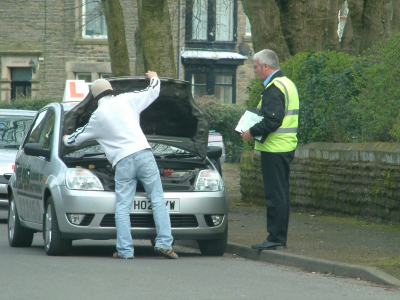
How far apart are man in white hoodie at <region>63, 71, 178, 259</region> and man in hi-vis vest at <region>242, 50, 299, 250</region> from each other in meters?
1.09

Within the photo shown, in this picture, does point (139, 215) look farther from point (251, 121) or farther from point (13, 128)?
point (13, 128)

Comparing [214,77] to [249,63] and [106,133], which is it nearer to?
[249,63]

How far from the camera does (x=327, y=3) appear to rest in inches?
607

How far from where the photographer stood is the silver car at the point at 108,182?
7.65 metres

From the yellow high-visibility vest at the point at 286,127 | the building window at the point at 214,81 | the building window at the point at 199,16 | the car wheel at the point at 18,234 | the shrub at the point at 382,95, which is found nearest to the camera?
the yellow high-visibility vest at the point at 286,127

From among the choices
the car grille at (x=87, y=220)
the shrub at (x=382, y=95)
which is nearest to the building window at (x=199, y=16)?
the shrub at (x=382, y=95)

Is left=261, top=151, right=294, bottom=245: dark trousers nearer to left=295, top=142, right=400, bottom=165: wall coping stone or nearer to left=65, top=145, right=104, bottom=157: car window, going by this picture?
left=65, top=145, right=104, bottom=157: car window

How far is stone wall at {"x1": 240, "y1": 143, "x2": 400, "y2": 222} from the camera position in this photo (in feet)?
34.0

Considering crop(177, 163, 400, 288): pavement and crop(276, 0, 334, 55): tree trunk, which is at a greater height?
crop(276, 0, 334, 55): tree trunk

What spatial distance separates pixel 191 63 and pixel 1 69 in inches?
341

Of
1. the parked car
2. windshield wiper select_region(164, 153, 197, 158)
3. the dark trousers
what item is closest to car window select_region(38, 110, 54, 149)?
windshield wiper select_region(164, 153, 197, 158)

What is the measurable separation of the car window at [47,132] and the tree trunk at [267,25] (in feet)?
22.3

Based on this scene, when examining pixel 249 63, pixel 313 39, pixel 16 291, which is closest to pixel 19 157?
pixel 16 291

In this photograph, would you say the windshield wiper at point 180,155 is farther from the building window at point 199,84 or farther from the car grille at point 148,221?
the building window at point 199,84
